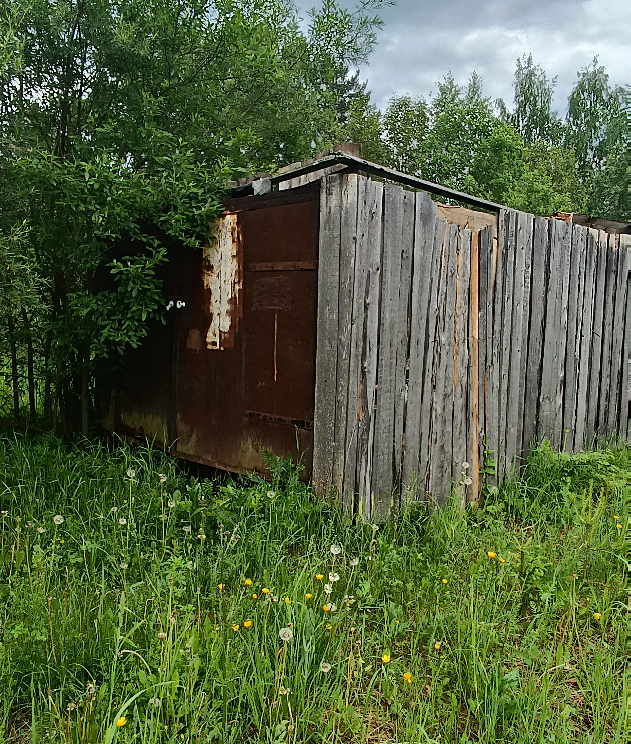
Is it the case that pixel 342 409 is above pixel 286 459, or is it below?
above

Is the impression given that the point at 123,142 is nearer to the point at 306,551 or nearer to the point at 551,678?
the point at 306,551

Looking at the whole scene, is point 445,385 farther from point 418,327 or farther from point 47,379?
point 47,379

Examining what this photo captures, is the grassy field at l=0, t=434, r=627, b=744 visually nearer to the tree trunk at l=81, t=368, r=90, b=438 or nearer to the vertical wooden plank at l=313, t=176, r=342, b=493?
the vertical wooden plank at l=313, t=176, r=342, b=493

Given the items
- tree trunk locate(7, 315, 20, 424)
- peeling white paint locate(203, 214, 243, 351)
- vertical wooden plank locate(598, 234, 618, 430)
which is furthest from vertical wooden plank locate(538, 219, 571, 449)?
tree trunk locate(7, 315, 20, 424)

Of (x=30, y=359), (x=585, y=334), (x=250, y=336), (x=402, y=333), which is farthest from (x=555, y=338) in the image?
(x=30, y=359)

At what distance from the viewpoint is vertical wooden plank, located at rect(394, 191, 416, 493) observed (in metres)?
4.27

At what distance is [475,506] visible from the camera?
4.86 m

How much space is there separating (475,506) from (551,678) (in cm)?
224

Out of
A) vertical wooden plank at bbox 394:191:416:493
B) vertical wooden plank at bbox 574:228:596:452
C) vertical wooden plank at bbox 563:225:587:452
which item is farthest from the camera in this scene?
vertical wooden plank at bbox 574:228:596:452

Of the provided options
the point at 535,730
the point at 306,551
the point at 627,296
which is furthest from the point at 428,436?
the point at 627,296

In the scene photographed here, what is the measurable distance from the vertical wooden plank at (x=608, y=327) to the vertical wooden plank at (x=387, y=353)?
3486 millimetres

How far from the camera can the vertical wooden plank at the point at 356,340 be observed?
404 cm

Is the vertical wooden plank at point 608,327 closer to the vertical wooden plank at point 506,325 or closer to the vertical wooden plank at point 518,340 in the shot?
the vertical wooden plank at point 518,340

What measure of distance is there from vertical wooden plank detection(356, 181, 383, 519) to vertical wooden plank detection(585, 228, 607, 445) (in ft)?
11.1
